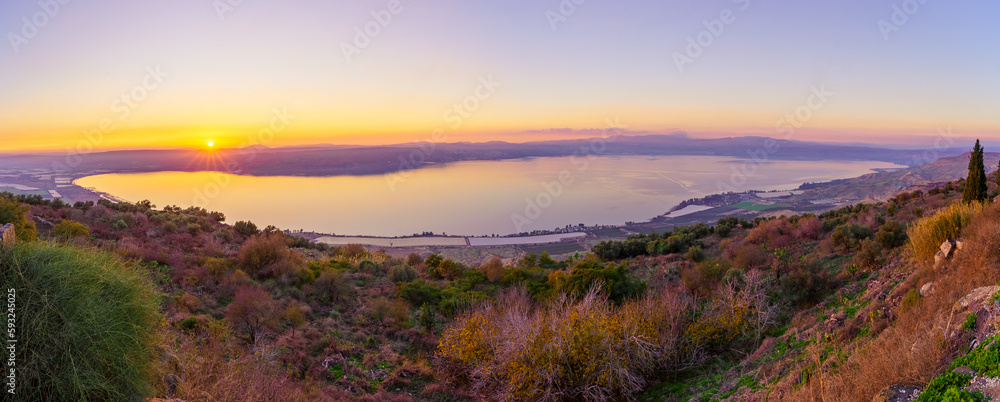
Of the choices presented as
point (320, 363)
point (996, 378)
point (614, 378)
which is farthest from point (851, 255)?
point (320, 363)

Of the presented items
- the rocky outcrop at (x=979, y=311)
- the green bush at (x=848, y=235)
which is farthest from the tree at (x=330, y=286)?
the green bush at (x=848, y=235)

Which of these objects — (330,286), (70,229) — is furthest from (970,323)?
(70,229)

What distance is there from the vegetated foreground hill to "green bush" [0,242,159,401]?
4 centimetres

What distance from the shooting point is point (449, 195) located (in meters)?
50.5

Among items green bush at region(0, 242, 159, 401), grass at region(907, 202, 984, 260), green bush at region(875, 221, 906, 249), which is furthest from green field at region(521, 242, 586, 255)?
green bush at region(0, 242, 159, 401)

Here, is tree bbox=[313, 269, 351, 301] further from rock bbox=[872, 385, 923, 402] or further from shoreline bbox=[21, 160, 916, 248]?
shoreline bbox=[21, 160, 916, 248]

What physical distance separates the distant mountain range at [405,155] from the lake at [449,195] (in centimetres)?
370

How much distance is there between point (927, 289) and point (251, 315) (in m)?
10.5

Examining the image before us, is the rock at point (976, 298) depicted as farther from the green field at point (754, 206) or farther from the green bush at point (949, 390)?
the green field at point (754, 206)

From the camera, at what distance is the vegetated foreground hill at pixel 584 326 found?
13.1 ft

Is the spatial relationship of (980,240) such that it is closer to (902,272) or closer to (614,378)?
(902,272)

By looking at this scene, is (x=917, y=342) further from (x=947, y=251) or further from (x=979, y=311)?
(x=947, y=251)

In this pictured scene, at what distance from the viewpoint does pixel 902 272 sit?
6.65 metres

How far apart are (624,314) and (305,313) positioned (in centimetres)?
696
